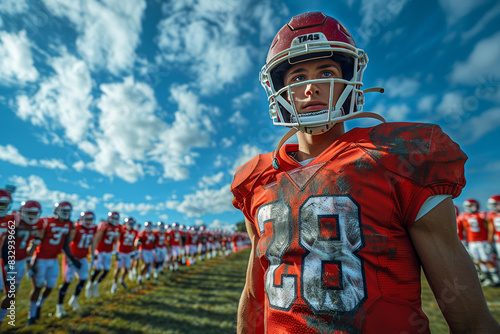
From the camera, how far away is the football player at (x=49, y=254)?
674cm

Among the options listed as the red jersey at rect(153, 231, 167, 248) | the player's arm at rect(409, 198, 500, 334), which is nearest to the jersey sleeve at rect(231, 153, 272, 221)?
the player's arm at rect(409, 198, 500, 334)

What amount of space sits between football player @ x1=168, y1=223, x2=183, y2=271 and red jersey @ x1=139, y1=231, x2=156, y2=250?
3499mm

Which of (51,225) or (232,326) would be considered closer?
(232,326)

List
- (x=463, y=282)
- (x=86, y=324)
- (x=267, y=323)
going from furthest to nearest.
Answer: (x=86, y=324) < (x=267, y=323) < (x=463, y=282)

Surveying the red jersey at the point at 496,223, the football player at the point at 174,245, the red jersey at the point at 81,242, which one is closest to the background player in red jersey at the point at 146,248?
the football player at the point at 174,245

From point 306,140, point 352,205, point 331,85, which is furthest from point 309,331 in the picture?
point 331,85

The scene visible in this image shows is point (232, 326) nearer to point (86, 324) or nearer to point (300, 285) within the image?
point (86, 324)

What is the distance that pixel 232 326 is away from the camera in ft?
19.4

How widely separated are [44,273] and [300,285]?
857 cm

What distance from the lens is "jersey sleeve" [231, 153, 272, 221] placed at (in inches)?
60.6

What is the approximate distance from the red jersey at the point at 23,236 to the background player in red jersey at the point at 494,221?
13804mm

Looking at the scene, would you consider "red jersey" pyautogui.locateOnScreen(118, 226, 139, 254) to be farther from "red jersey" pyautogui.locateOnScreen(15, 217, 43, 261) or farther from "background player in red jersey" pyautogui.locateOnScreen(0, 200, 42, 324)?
"red jersey" pyautogui.locateOnScreen(15, 217, 43, 261)

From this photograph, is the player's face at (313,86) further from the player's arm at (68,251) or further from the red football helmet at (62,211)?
the red football helmet at (62,211)

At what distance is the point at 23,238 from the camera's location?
262 inches
